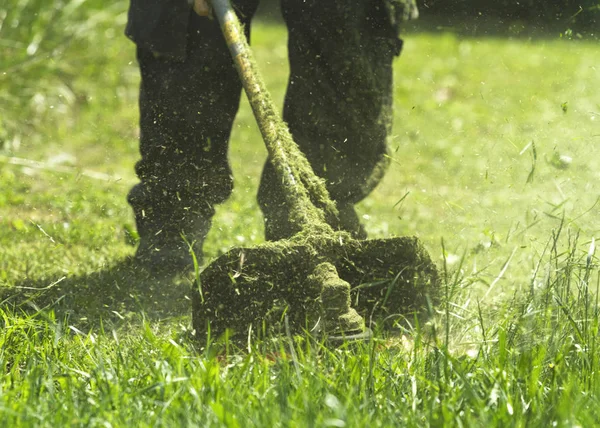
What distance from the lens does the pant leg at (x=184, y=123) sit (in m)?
3.47

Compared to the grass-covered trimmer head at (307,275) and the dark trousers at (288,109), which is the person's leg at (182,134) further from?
the grass-covered trimmer head at (307,275)

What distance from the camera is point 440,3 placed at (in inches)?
172

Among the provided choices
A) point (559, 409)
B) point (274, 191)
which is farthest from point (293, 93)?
point (559, 409)

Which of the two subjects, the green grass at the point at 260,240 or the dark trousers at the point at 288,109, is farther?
the dark trousers at the point at 288,109

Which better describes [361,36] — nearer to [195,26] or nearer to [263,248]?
[195,26]

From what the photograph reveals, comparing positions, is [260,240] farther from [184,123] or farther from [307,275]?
[307,275]

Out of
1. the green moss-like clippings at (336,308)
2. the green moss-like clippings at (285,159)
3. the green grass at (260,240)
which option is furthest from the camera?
the green moss-like clippings at (285,159)

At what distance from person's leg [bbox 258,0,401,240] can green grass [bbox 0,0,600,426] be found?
0.35 m

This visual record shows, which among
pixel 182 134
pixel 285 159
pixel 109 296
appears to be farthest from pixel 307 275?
pixel 182 134

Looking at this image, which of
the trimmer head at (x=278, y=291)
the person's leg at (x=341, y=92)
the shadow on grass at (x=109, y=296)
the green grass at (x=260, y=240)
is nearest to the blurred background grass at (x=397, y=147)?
the green grass at (x=260, y=240)

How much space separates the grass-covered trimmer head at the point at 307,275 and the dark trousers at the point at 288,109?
421 millimetres

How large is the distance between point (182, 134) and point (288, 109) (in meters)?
0.45

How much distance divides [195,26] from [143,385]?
70.2 inches

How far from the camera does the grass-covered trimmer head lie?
2.57 meters
